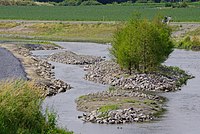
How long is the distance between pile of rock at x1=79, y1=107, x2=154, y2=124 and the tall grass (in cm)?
841

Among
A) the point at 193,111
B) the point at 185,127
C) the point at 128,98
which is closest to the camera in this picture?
the point at 185,127

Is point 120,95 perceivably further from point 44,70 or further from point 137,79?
point 44,70

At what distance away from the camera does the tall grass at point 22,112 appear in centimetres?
2200

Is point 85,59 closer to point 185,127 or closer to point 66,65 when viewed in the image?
point 66,65

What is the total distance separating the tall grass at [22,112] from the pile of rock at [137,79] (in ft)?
71.0

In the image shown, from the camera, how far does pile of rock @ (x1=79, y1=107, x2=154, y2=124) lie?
32.5 meters

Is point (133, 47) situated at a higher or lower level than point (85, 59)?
higher

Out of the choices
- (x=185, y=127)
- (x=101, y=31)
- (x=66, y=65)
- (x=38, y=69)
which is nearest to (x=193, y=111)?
(x=185, y=127)

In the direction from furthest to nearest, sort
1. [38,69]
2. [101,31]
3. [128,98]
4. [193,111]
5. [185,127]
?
[101,31]
[38,69]
[128,98]
[193,111]
[185,127]

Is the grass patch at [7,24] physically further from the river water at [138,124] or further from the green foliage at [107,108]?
the green foliage at [107,108]

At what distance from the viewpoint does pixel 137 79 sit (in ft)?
155

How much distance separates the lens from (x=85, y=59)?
2638 inches

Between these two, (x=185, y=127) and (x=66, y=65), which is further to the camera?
(x=66, y=65)

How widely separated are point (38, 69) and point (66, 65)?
27.4 ft
